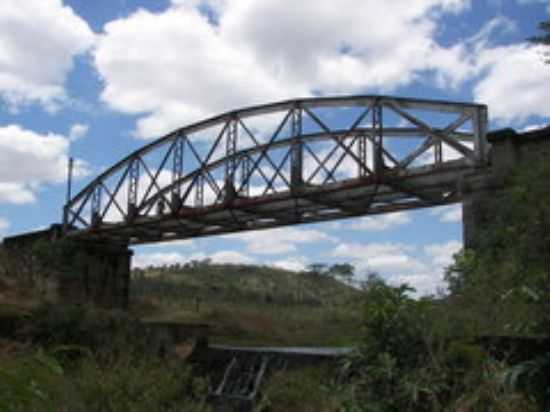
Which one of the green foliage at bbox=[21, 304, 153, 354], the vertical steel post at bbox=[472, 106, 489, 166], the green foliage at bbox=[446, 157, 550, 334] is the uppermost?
the vertical steel post at bbox=[472, 106, 489, 166]

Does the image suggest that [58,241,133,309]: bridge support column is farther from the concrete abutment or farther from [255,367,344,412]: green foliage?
[255,367,344,412]: green foliage

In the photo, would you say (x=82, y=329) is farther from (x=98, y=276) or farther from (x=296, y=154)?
(x=98, y=276)

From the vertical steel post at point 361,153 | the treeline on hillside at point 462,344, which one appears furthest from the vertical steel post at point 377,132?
the treeline on hillside at point 462,344

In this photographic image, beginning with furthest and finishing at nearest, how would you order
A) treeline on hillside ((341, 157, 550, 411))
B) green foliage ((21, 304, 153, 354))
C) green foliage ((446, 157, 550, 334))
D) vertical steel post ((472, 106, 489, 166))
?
1. vertical steel post ((472, 106, 489, 166))
2. green foliage ((21, 304, 153, 354))
3. green foliage ((446, 157, 550, 334))
4. treeline on hillside ((341, 157, 550, 411))

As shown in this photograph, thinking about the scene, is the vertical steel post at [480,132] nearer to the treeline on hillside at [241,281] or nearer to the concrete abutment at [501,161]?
the concrete abutment at [501,161]

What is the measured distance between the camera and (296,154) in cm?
2523

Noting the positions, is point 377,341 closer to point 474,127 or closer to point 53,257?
point 474,127

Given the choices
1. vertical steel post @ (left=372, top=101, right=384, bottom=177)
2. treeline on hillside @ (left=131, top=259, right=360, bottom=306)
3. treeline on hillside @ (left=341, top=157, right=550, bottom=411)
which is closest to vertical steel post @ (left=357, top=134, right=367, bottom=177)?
vertical steel post @ (left=372, top=101, right=384, bottom=177)

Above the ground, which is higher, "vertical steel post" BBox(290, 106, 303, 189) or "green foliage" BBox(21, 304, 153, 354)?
"vertical steel post" BBox(290, 106, 303, 189)

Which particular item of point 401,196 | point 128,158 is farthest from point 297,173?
point 128,158

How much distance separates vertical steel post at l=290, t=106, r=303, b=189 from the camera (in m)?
24.4

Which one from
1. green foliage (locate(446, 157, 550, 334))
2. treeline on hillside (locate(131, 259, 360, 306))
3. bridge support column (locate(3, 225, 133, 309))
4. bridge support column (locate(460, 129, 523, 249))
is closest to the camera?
green foliage (locate(446, 157, 550, 334))

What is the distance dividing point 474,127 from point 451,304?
12579mm

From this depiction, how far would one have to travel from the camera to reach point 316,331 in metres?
29.4
